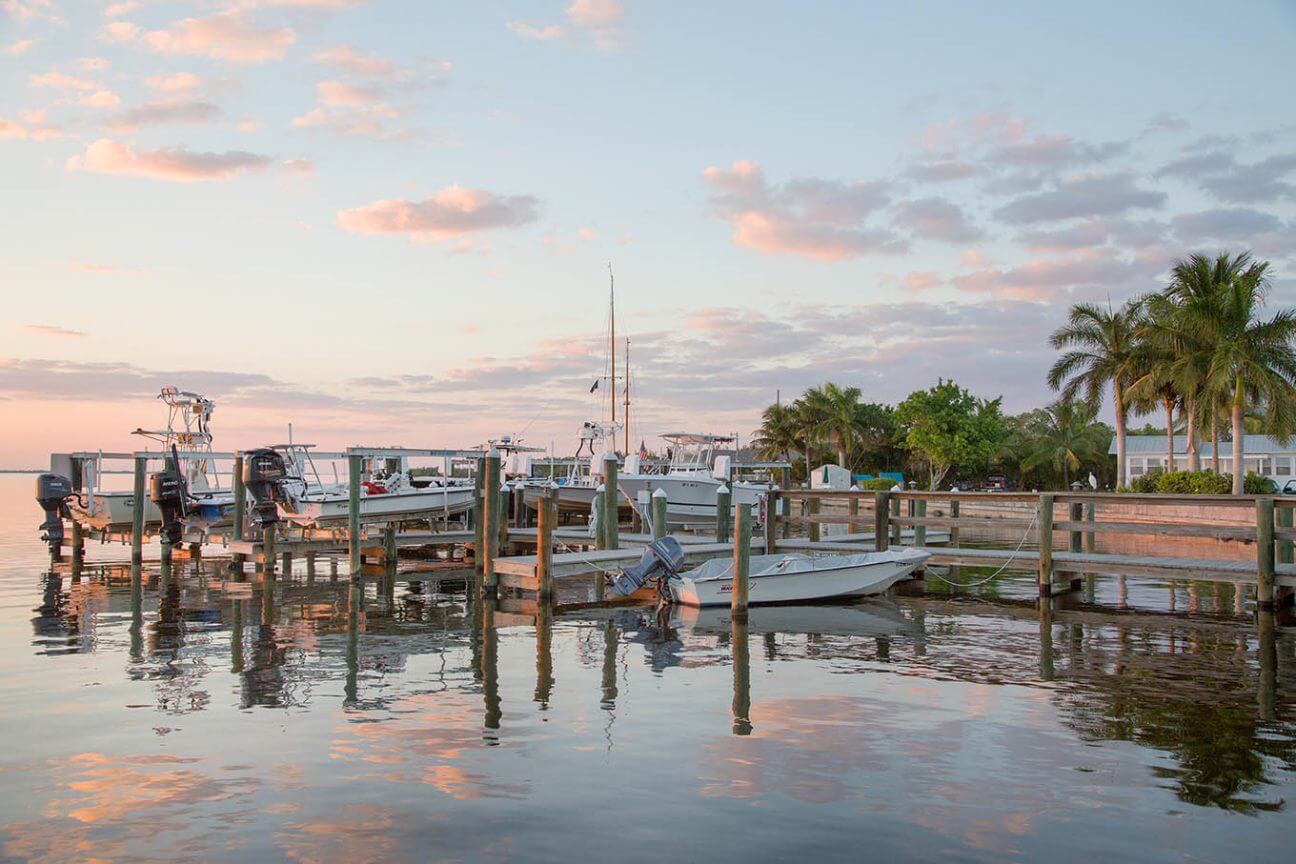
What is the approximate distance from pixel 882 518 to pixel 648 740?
1429cm

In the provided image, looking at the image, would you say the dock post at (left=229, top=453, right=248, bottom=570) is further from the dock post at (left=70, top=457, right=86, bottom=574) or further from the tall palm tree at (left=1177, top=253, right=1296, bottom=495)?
the tall palm tree at (left=1177, top=253, right=1296, bottom=495)

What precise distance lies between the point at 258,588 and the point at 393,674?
1181 cm

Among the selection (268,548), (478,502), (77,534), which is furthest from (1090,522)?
(77,534)

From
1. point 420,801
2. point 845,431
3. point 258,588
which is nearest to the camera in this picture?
point 420,801

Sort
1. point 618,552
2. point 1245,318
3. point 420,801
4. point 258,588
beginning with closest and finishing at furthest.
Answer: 1. point 420,801
2. point 618,552
3. point 258,588
4. point 1245,318

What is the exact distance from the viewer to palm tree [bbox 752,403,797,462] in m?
80.6

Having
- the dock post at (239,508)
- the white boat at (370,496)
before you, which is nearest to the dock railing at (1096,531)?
the white boat at (370,496)

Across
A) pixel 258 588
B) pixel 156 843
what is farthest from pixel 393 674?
pixel 258 588

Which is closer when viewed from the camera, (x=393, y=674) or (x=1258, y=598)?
(x=393, y=674)

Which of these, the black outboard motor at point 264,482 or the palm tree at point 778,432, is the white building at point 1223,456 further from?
the black outboard motor at point 264,482

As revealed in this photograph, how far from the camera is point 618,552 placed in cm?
2255

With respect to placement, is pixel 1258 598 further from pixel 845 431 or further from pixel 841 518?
pixel 845 431

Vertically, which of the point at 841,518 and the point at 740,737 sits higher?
the point at 841,518

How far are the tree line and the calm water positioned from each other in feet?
98.6
